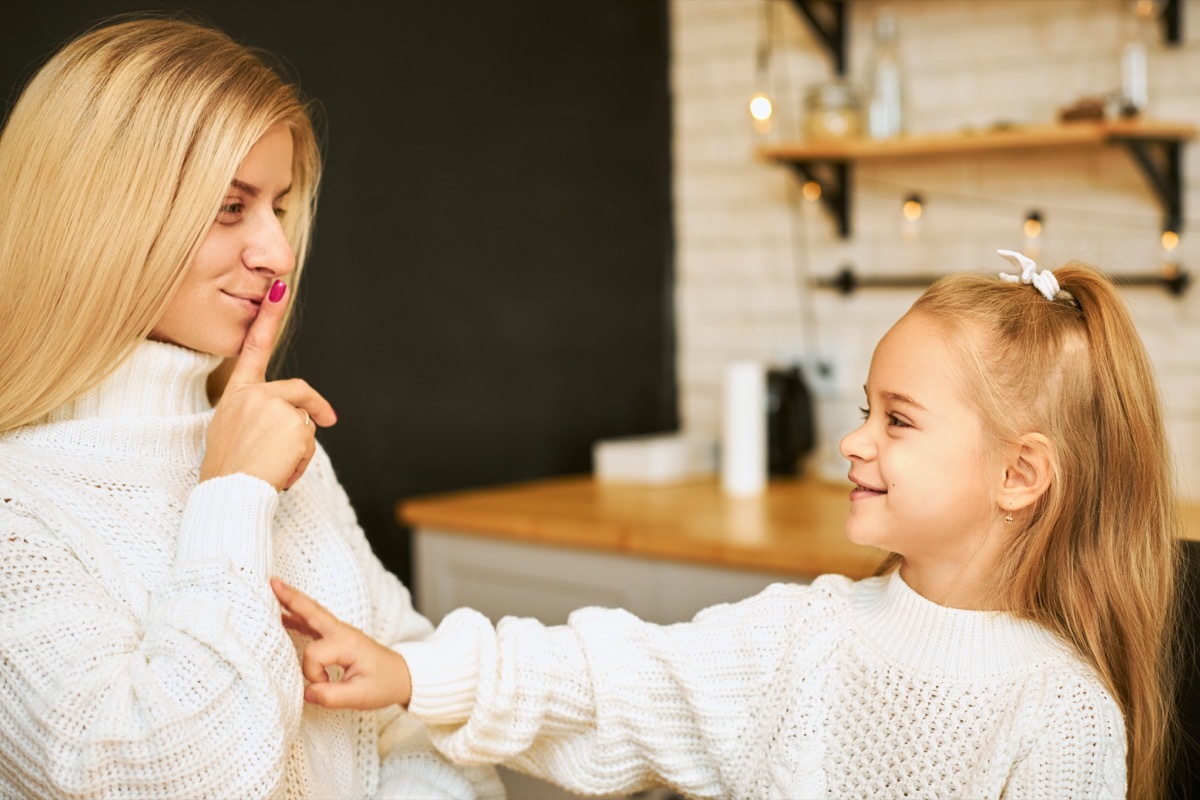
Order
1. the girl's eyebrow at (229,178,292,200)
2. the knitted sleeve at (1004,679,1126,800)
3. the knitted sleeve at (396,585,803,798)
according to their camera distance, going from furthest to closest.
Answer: the knitted sleeve at (396,585,803,798), the girl's eyebrow at (229,178,292,200), the knitted sleeve at (1004,679,1126,800)

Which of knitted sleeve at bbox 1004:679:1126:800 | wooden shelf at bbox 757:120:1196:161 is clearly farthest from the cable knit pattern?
wooden shelf at bbox 757:120:1196:161

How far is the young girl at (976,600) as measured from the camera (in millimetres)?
1262

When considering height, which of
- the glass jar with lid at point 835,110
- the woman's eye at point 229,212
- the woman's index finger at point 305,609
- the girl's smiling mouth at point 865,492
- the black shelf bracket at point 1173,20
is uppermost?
the black shelf bracket at point 1173,20

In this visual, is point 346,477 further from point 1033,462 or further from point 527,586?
point 1033,462

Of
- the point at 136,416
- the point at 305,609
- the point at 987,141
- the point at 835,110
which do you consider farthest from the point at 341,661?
the point at 835,110

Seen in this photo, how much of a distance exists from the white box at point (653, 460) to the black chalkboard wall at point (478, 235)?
0.47ft

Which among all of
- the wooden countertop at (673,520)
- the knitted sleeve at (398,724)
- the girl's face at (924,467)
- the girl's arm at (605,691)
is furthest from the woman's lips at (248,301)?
the wooden countertop at (673,520)

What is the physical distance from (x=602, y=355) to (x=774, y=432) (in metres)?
0.47

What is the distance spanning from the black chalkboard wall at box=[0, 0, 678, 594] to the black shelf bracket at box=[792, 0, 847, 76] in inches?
17.7

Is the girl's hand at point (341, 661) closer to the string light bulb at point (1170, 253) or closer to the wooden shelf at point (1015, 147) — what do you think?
the wooden shelf at point (1015, 147)

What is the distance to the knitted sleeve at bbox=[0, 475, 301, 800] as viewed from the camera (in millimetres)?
1011

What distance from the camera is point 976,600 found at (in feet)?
4.34

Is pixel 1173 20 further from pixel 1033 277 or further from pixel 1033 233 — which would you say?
pixel 1033 277

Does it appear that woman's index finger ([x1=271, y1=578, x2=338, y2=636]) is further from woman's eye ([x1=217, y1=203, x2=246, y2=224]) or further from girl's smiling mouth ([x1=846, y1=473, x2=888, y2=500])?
girl's smiling mouth ([x1=846, y1=473, x2=888, y2=500])
